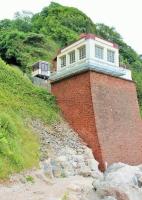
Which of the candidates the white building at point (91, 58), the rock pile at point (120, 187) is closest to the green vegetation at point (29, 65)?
the white building at point (91, 58)

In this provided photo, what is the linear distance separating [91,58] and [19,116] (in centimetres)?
583

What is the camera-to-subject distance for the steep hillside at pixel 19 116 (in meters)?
17.4

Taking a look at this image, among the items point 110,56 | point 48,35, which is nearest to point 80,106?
point 110,56

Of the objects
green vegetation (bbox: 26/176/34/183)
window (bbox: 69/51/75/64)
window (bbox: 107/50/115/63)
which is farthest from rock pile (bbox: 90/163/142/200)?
window (bbox: 69/51/75/64)

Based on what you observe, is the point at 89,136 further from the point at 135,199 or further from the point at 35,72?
the point at 35,72

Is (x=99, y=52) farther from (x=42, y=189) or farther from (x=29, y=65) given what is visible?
(x=29, y=65)

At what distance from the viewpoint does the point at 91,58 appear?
24.6 metres

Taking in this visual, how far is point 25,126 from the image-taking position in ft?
70.2

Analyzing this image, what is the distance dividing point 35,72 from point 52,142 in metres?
14.7

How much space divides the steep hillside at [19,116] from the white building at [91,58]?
7.45ft

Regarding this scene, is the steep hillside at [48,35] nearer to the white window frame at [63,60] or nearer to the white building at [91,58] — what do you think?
the white building at [91,58]

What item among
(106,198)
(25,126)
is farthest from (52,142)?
(106,198)

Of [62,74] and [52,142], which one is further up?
[62,74]

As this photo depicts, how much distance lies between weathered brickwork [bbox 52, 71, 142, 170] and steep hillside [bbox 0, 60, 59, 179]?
4.25 ft
